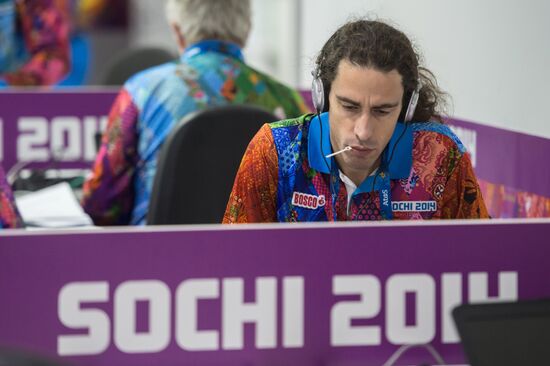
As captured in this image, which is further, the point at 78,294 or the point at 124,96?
the point at 124,96

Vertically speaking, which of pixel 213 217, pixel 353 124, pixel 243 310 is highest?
pixel 353 124

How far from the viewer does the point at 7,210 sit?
1781 millimetres

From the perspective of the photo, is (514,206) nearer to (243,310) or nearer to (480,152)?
(480,152)

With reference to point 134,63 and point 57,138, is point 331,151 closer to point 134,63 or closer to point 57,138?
point 57,138

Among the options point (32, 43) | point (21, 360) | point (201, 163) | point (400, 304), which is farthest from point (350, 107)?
point (32, 43)

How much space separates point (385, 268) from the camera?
125 centimetres

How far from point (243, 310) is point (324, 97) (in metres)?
0.50

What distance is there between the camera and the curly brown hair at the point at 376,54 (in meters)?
1.55

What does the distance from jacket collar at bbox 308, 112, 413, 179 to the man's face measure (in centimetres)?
2

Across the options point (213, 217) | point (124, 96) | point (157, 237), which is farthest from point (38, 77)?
point (157, 237)

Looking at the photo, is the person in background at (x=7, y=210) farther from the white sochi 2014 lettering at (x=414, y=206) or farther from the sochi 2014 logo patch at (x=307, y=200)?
the white sochi 2014 lettering at (x=414, y=206)

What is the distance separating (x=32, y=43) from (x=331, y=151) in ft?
8.68

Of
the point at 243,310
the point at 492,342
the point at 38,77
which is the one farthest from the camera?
the point at 38,77

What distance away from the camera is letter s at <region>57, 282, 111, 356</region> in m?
1.18
